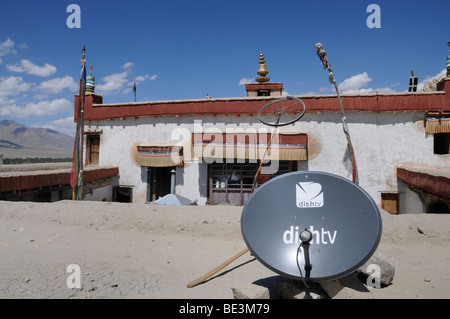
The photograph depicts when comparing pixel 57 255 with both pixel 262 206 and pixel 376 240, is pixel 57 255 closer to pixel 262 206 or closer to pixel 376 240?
pixel 262 206

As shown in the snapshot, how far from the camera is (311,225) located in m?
3.32

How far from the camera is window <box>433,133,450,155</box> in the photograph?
12680 mm

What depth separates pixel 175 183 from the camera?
14.2 m

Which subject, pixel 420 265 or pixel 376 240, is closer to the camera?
pixel 376 240

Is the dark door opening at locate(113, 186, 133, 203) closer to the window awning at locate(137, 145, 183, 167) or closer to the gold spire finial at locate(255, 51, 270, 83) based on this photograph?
the window awning at locate(137, 145, 183, 167)

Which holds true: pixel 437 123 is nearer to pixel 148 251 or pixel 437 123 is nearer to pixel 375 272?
pixel 375 272

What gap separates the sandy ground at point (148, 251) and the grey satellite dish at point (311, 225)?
1292 millimetres

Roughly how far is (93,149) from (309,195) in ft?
50.9

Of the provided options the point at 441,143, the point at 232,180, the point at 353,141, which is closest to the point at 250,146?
the point at 232,180

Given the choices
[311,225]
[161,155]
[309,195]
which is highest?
[161,155]

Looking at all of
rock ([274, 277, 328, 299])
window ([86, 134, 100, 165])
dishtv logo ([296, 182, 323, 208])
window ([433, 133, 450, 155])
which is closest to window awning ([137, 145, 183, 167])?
window ([86, 134, 100, 165])

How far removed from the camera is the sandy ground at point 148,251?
4.16 m
